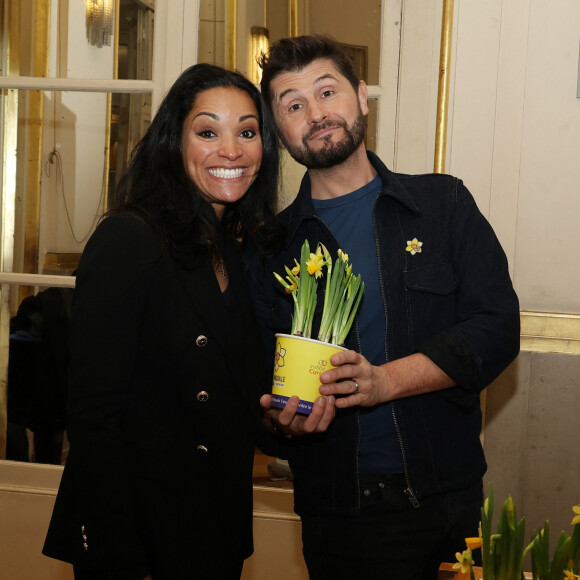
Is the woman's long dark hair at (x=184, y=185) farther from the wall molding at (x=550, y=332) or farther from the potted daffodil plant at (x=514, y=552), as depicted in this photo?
the wall molding at (x=550, y=332)

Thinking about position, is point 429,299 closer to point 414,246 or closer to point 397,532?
point 414,246

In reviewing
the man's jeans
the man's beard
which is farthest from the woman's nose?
the man's jeans

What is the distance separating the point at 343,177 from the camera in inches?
64.4

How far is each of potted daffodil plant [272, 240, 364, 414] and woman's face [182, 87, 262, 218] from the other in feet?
0.73

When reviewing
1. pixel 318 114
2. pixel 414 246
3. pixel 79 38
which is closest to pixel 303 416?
pixel 414 246

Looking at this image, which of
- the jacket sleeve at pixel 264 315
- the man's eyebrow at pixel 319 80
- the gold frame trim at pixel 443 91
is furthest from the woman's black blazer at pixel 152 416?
the gold frame trim at pixel 443 91

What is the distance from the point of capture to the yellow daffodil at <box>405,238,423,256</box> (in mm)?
1552

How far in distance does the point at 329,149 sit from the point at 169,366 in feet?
1.98

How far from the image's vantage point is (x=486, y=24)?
7.04 feet

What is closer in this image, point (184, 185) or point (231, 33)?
point (184, 185)

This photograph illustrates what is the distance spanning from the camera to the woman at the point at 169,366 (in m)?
1.27

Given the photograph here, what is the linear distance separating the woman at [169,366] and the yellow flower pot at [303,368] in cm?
12

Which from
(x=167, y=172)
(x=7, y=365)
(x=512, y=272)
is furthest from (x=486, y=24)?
(x=7, y=365)

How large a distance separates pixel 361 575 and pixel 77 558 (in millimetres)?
603
